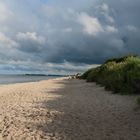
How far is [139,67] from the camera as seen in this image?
24984mm

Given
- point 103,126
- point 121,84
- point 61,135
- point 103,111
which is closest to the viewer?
point 61,135

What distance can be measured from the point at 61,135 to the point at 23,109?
5293 millimetres

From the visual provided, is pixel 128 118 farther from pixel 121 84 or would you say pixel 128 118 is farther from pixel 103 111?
pixel 121 84

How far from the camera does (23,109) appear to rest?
15703 mm

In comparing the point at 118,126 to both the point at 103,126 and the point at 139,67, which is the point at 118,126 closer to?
the point at 103,126

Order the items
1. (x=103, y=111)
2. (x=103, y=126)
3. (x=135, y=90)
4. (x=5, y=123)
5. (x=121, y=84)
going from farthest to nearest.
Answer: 1. (x=121, y=84)
2. (x=135, y=90)
3. (x=103, y=111)
4. (x=5, y=123)
5. (x=103, y=126)

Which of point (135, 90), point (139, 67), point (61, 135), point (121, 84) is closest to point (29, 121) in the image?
point (61, 135)

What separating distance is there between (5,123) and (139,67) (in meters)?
14.2

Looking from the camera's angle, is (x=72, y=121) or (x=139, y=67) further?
(x=139, y=67)

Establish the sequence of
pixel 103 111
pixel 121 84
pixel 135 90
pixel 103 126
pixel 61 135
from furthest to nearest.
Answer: pixel 121 84 → pixel 135 90 → pixel 103 111 → pixel 103 126 → pixel 61 135

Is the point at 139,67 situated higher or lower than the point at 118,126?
higher

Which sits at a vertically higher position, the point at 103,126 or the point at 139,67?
the point at 139,67

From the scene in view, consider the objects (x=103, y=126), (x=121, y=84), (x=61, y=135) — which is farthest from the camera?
(x=121, y=84)

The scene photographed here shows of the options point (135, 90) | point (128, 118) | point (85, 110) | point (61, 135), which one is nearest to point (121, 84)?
point (135, 90)
